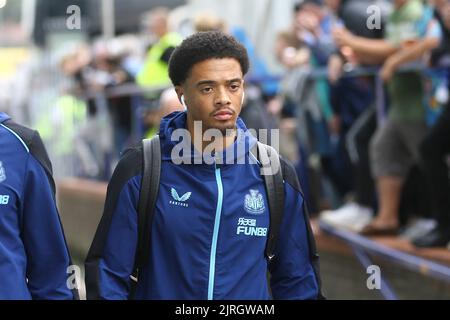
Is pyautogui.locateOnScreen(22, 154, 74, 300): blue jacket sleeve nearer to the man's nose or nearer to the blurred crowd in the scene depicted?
the man's nose

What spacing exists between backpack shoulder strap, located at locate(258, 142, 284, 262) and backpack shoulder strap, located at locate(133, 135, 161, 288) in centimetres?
39

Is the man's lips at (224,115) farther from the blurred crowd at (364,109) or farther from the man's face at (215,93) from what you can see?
the blurred crowd at (364,109)

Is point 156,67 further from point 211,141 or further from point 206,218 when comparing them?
point 206,218

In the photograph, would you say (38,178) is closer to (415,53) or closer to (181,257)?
(181,257)

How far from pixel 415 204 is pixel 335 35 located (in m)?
1.33

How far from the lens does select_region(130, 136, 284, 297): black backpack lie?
3861 millimetres

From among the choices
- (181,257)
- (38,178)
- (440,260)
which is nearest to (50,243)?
(38,178)

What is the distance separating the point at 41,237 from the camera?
3.91 m

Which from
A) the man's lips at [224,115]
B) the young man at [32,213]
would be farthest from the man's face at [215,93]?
the young man at [32,213]

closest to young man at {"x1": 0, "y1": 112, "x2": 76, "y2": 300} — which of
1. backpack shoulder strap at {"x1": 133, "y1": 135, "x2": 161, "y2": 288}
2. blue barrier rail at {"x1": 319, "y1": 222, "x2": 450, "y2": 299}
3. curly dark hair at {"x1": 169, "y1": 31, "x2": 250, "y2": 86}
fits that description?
backpack shoulder strap at {"x1": 133, "y1": 135, "x2": 161, "y2": 288}

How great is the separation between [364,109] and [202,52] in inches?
167

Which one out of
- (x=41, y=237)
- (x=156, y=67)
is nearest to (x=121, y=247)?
(x=41, y=237)

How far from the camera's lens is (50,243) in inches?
155

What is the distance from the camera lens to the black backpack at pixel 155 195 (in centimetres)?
386
